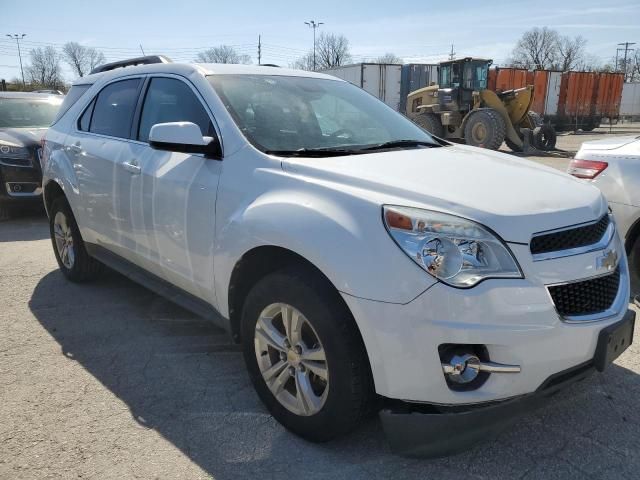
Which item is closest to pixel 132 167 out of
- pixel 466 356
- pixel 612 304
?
pixel 466 356

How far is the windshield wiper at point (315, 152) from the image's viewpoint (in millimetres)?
2752

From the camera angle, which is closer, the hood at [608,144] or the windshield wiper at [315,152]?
the windshield wiper at [315,152]

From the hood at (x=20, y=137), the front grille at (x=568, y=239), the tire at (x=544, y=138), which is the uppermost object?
the front grille at (x=568, y=239)

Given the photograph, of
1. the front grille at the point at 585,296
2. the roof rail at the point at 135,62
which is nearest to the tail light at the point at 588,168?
the front grille at the point at 585,296

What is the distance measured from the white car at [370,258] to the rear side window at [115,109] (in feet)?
1.51

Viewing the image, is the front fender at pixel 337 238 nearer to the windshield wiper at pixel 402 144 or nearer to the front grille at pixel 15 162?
the windshield wiper at pixel 402 144

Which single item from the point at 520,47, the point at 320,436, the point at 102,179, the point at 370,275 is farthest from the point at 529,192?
the point at 520,47

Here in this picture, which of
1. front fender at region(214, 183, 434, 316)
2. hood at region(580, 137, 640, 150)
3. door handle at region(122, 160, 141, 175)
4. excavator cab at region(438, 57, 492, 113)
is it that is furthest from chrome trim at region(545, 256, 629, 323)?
excavator cab at region(438, 57, 492, 113)

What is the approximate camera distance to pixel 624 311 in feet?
7.73

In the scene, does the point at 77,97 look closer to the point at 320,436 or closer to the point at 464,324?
the point at 320,436

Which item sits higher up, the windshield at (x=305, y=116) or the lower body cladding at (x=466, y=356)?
the windshield at (x=305, y=116)

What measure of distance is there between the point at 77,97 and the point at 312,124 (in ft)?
8.97

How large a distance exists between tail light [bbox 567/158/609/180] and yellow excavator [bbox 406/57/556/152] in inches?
492

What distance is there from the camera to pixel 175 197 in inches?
122
